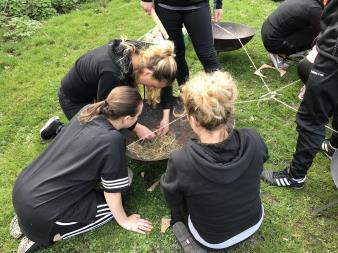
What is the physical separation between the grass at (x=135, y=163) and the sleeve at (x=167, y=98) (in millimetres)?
568

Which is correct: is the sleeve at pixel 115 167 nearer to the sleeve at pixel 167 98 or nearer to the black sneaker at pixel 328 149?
the sleeve at pixel 167 98

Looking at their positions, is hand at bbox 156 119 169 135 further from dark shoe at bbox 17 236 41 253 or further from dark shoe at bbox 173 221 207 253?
dark shoe at bbox 17 236 41 253

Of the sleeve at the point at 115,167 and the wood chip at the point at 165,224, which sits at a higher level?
the sleeve at the point at 115,167

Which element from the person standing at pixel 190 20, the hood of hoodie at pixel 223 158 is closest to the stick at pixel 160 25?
the person standing at pixel 190 20

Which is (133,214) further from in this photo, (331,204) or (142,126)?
(331,204)

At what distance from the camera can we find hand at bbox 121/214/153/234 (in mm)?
2857

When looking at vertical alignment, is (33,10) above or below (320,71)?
below

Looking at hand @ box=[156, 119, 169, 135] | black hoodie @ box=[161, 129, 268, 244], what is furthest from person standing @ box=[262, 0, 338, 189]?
hand @ box=[156, 119, 169, 135]

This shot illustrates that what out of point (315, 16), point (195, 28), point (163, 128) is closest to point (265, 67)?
point (315, 16)

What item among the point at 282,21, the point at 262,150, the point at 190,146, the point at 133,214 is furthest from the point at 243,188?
the point at 282,21

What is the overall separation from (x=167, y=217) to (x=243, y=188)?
3.25ft

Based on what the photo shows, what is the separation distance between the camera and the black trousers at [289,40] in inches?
173

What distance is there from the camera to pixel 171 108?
3428mm

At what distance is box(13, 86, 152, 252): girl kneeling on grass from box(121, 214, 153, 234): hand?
35 cm
